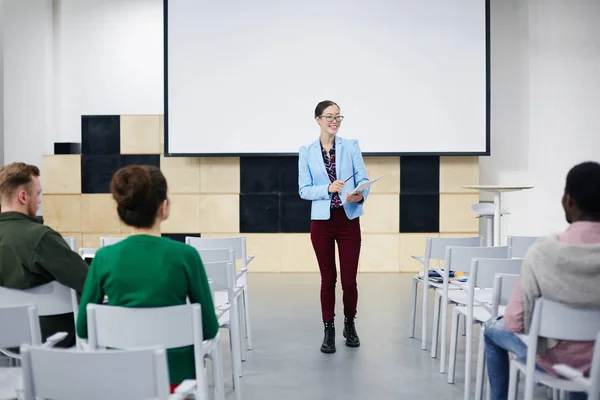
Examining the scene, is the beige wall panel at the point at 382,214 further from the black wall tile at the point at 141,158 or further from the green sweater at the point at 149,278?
the green sweater at the point at 149,278

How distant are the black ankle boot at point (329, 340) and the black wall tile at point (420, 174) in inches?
145

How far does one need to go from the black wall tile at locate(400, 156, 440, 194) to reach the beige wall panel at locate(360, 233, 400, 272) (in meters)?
0.61

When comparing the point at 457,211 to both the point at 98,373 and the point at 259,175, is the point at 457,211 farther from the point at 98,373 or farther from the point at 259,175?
the point at 98,373

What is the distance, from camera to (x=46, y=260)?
8.34 feet

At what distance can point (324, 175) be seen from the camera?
4.14 meters

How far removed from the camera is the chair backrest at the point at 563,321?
2172 mm

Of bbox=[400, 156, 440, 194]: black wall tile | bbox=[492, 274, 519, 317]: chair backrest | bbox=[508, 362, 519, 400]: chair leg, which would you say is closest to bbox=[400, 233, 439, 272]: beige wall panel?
bbox=[400, 156, 440, 194]: black wall tile

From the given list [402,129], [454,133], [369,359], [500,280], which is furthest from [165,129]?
[500,280]

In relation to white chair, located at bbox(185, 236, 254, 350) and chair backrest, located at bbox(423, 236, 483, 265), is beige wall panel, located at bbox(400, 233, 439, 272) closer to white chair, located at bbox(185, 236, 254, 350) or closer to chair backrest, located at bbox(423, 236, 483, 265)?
chair backrest, located at bbox(423, 236, 483, 265)

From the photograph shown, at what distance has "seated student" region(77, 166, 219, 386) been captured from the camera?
6.59 ft

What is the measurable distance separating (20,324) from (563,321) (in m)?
1.81

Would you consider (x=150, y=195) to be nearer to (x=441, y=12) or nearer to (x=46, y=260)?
(x=46, y=260)

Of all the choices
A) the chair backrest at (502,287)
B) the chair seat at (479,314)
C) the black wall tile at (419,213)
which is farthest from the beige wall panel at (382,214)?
the chair backrest at (502,287)

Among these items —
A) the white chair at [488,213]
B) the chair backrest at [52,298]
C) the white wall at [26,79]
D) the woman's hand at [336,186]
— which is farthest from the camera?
the white wall at [26,79]
